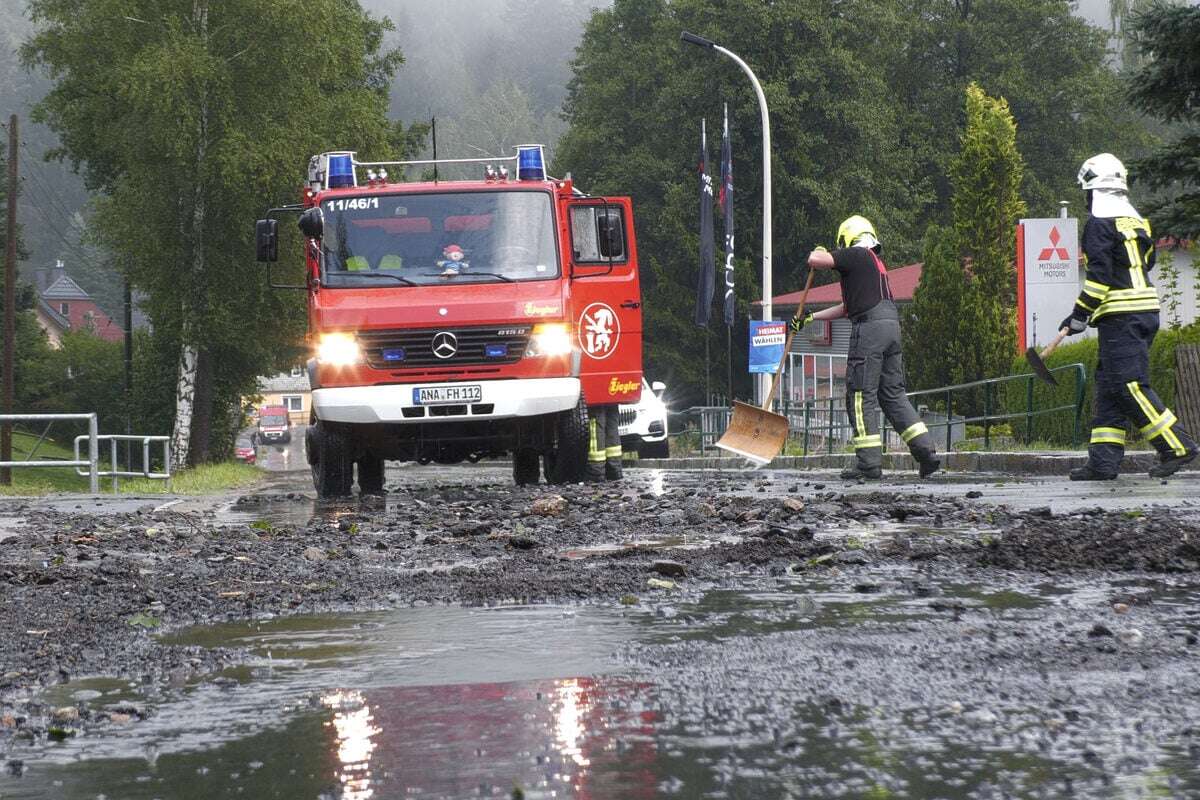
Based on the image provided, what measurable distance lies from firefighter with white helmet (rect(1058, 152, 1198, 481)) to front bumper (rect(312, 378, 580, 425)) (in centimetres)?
444

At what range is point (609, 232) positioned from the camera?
15.8 metres

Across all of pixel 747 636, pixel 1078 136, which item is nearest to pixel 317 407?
pixel 747 636

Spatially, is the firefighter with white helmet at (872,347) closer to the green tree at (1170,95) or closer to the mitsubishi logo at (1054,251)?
the green tree at (1170,95)

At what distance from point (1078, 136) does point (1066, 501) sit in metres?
57.2

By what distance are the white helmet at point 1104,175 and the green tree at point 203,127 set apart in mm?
26871

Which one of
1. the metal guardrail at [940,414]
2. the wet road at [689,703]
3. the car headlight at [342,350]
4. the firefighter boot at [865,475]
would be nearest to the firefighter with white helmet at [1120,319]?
the firefighter boot at [865,475]

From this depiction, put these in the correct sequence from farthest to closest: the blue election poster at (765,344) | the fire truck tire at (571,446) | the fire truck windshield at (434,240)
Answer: the blue election poster at (765,344) → the fire truck tire at (571,446) → the fire truck windshield at (434,240)

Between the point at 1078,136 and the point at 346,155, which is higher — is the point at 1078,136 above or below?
above

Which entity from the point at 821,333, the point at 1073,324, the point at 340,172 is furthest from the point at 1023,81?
the point at 1073,324

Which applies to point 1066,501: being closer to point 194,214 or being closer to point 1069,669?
point 1069,669

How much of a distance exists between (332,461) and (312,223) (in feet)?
6.67

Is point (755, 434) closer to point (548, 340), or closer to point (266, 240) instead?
point (548, 340)

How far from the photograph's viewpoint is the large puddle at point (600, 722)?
341 centimetres

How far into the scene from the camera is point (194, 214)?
4016 centimetres
